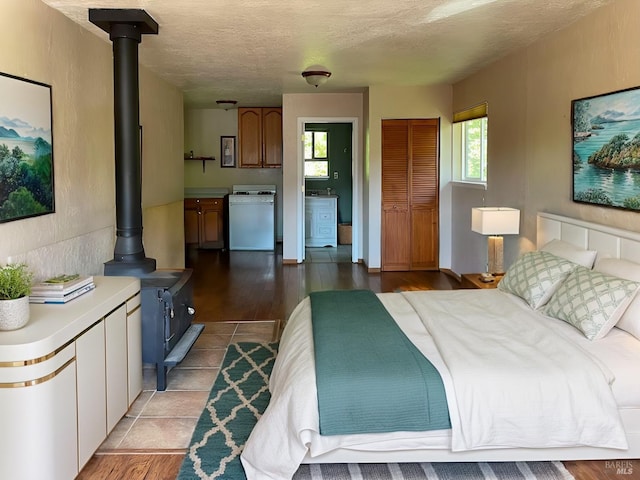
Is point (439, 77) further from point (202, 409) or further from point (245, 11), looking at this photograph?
point (202, 409)

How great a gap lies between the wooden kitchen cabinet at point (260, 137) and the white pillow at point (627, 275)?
7.12 m

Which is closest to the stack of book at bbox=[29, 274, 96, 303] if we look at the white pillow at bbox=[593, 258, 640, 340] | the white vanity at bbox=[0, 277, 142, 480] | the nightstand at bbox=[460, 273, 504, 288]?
the white vanity at bbox=[0, 277, 142, 480]

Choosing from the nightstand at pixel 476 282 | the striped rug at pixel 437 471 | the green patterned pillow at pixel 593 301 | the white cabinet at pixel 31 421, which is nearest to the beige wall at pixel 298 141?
the nightstand at pixel 476 282

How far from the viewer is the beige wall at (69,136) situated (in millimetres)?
3066

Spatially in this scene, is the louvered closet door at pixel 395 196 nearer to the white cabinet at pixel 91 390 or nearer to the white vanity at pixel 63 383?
the white vanity at pixel 63 383

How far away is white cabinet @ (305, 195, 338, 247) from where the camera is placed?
32.2ft

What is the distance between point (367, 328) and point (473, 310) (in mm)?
738

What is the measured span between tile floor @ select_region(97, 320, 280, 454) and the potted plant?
86cm

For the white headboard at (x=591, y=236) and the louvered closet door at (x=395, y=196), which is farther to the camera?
the louvered closet door at (x=395, y=196)

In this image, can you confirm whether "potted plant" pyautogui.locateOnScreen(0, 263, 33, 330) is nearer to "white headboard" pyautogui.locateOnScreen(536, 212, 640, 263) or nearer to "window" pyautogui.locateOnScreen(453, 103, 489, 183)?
"white headboard" pyautogui.locateOnScreen(536, 212, 640, 263)

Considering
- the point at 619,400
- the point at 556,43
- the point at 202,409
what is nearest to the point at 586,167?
the point at 556,43

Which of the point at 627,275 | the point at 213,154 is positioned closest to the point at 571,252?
the point at 627,275

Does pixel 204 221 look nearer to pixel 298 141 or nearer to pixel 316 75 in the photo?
pixel 298 141

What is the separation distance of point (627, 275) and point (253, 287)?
436 centimetres
